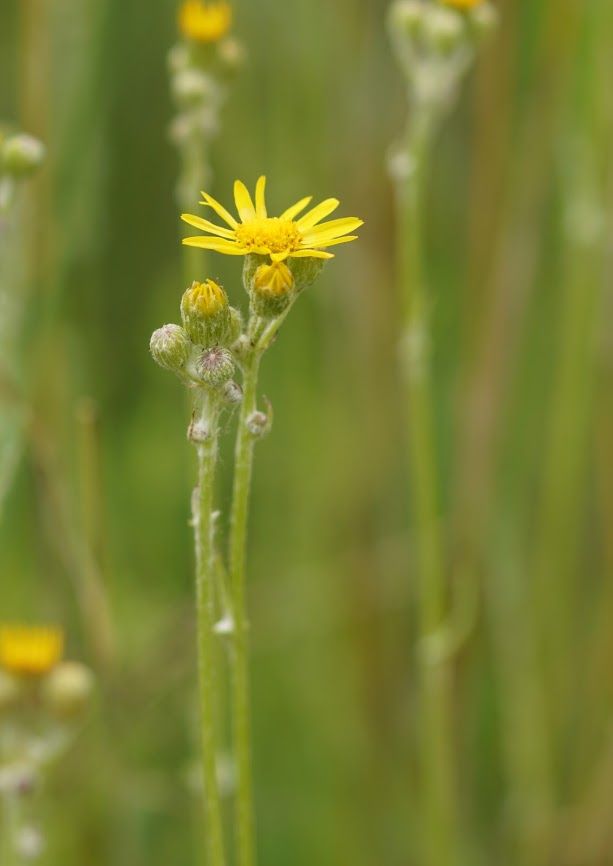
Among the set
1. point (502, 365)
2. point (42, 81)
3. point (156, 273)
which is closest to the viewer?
point (42, 81)

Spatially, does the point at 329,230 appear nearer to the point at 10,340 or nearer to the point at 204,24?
the point at 10,340

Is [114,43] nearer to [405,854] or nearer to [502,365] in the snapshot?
[502,365]

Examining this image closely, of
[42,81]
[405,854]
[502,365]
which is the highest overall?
[42,81]

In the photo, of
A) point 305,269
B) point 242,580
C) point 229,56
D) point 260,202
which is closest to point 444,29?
point 229,56

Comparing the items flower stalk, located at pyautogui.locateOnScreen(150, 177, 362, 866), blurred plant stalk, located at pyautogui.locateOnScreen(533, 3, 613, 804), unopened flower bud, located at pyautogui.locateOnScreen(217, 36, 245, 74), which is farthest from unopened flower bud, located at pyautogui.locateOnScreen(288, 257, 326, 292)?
blurred plant stalk, located at pyautogui.locateOnScreen(533, 3, 613, 804)

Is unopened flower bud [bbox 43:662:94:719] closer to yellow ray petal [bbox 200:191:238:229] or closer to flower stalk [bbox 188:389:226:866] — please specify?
flower stalk [bbox 188:389:226:866]

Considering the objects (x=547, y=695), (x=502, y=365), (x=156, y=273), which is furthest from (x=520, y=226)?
(x=547, y=695)

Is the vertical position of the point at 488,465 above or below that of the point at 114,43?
below
